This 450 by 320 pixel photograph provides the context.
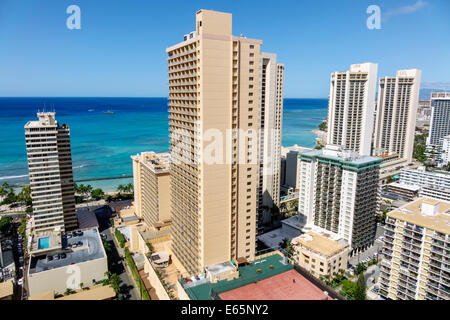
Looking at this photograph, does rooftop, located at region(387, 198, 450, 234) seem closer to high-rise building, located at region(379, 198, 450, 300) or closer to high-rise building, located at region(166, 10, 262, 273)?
high-rise building, located at region(379, 198, 450, 300)

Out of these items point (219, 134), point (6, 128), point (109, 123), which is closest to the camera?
point (219, 134)

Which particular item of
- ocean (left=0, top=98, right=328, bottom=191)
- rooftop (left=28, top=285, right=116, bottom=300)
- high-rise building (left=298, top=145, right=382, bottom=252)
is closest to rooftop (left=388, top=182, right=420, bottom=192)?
high-rise building (left=298, top=145, right=382, bottom=252)

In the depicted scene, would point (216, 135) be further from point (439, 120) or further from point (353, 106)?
point (439, 120)

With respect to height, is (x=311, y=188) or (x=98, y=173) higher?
(x=311, y=188)

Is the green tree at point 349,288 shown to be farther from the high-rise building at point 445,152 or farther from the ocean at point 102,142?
the high-rise building at point 445,152

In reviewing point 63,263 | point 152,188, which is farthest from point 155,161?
point 63,263

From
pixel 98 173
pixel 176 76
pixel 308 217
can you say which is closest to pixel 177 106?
pixel 176 76

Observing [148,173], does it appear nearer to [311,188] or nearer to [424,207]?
[311,188]
